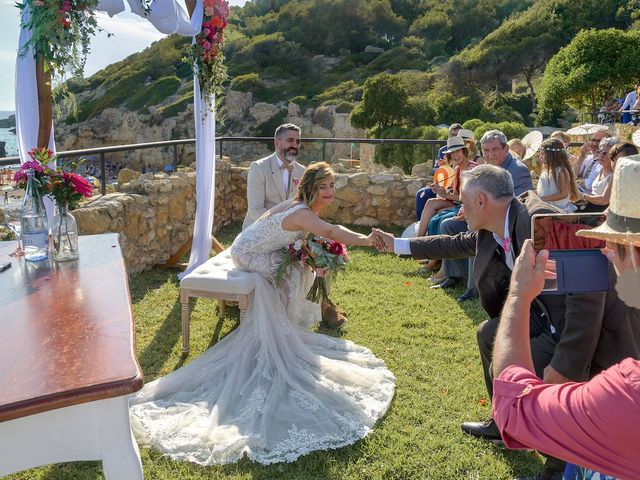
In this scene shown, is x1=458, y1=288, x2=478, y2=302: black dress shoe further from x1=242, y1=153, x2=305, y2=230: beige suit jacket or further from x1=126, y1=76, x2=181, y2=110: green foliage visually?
x1=126, y1=76, x2=181, y2=110: green foliage

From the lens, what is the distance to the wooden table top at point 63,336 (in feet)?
4.74

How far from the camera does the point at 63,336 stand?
182 centimetres

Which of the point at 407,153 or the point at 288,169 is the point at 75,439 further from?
the point at 407,153

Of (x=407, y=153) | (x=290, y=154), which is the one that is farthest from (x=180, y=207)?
(x=407, y=153)

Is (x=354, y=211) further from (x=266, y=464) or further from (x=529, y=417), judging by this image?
(x=529, y=417)

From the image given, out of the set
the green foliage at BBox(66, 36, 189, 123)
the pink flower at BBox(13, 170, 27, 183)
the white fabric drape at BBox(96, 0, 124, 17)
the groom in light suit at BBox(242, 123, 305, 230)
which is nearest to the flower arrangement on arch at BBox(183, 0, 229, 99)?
the groom in light suit at BBox(242, 123, 305, 230)

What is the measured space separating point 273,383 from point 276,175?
8.69ft

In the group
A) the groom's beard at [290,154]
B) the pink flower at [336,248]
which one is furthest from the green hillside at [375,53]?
the pink flower at [336,248]

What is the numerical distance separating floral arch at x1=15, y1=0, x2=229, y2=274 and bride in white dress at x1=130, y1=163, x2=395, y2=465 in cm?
170

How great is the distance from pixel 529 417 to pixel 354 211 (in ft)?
23.6

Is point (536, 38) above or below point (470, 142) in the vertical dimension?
above

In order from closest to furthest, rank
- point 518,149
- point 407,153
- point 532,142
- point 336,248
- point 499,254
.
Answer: point 499,254, point 336,248, point 518,149, point 532,142, point 407,153

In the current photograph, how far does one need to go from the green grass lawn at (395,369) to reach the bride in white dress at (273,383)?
11 centimetres

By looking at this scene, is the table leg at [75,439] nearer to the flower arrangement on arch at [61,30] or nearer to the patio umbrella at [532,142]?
the flower arrangement on arch at [61,30]
